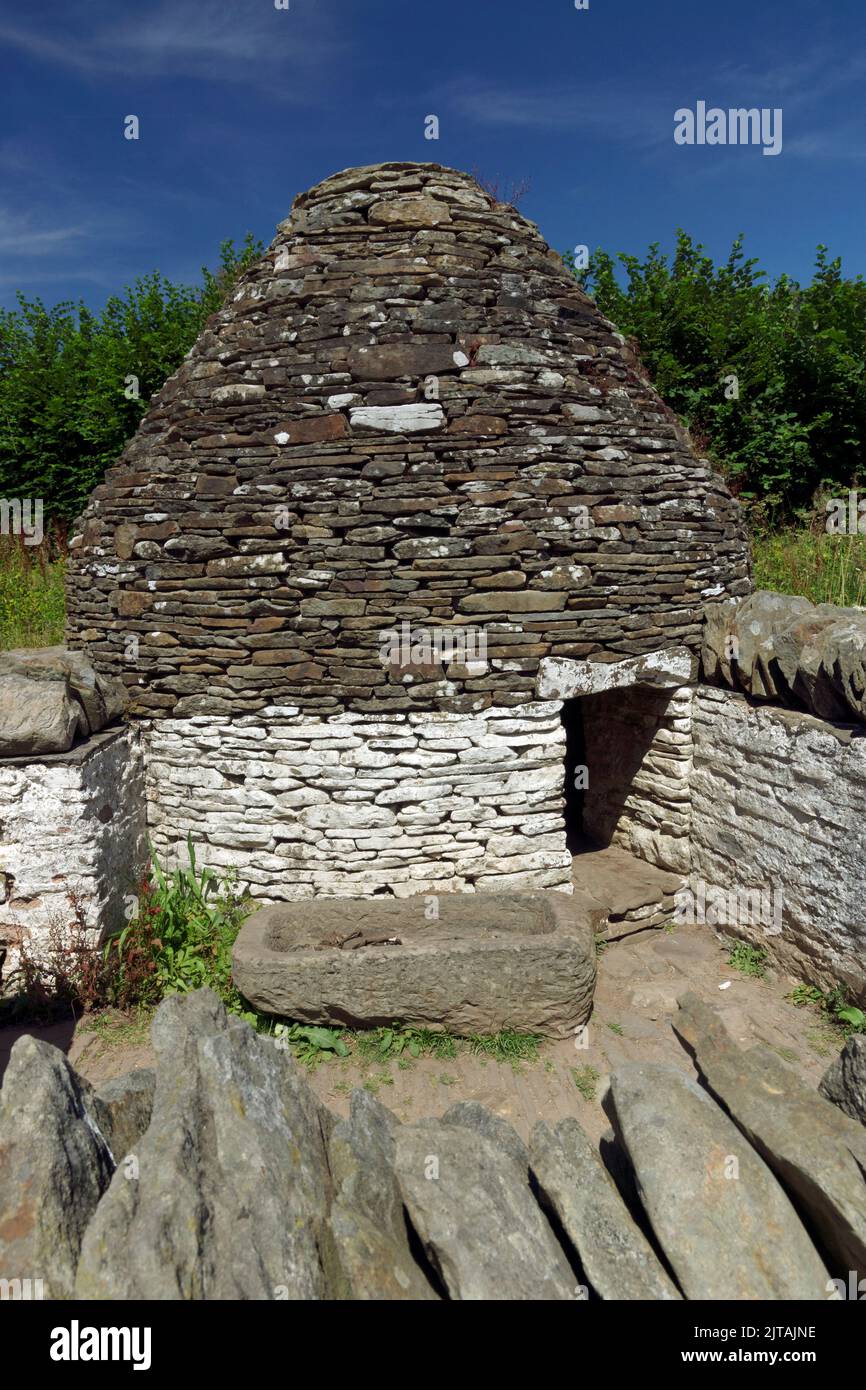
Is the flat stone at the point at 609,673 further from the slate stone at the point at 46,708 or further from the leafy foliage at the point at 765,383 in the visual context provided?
the leafy foliage at the point at 765,383

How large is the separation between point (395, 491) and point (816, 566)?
5.33m

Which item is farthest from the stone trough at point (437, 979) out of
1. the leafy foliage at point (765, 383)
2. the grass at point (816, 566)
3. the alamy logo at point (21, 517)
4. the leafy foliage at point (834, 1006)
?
the alamy logo at point (21, 517)

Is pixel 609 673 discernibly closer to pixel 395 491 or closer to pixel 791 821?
pixel 791 821

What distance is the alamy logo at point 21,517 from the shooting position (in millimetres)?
11414

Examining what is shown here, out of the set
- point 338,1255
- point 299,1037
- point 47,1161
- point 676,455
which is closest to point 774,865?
point 676,455

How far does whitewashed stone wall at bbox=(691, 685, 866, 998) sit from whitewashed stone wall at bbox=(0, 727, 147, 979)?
420 cm

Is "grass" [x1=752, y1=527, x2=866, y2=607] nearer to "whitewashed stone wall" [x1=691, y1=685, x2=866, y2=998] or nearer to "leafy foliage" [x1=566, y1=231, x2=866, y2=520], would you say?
"leafy foliage" [x1=566, y1=231, x2=866, y2=520]

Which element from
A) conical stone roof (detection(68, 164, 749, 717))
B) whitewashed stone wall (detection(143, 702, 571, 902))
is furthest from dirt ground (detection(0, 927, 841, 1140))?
conical stone roof (detection(68, 164, 749, 717))

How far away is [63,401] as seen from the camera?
11.1 m

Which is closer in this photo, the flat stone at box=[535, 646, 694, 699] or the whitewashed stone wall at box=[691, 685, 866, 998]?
the whitewashed stone wall at box=[691, 685, 866, 998]

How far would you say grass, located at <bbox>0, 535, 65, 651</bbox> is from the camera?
8422mm
